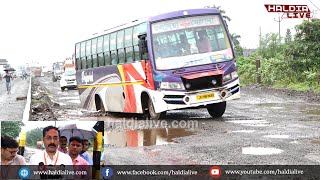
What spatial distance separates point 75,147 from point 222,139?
608cm

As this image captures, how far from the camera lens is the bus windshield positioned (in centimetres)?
1448

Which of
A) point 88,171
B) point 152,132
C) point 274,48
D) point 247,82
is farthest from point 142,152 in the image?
point 274,48

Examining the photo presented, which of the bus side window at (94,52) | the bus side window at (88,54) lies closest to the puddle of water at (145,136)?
the bus side window at (94,52)

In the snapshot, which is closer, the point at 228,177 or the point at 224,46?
the point at 228,177

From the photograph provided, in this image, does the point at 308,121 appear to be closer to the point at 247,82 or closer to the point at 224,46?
the point at 224,46

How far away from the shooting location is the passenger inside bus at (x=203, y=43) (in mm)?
14648

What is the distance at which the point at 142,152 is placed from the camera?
9.38m

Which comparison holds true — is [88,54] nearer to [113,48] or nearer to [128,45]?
[113,48]

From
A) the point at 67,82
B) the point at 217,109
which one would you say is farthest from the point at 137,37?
the point at 67,82

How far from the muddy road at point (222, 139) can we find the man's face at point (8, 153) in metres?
2.66

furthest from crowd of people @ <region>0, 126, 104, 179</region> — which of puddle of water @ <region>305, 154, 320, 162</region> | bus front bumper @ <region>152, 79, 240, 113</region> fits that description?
bus front bumper @ <region>152, 79, 240, 113</region>

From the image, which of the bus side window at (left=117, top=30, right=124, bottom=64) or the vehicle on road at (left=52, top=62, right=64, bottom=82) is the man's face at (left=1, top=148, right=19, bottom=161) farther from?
the vehicle on road at (left=52, top=62, right=64, bottom=82)

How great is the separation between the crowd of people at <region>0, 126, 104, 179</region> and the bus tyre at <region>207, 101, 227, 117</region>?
11.0m

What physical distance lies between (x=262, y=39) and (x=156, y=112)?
102ft
